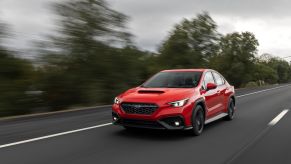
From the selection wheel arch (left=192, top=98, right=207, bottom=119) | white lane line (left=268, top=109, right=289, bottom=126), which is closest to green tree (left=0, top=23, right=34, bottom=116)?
wheel arch (left=192, top=98, right=207, bottom=119)

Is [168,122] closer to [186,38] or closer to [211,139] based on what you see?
[211,139]

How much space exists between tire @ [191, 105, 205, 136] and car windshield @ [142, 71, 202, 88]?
628mm

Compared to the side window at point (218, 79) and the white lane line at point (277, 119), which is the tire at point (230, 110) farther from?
the white lane line at point (277, 119)

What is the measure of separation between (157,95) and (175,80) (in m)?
1.32

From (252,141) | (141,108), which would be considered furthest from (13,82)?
(252,141)

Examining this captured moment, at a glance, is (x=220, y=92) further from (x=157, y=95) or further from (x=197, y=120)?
(x=157, y=95)

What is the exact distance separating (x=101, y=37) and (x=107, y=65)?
4.59 ft

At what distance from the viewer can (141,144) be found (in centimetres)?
753

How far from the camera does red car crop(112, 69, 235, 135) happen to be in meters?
7.81

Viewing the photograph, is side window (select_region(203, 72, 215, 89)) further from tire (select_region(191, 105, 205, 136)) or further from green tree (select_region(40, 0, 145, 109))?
green tree (select_region(40, 0, 145, 109))

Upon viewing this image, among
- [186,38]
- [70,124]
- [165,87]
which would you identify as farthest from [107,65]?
[186,38]

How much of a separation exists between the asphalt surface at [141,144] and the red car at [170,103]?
0.35m

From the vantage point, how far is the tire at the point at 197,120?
830 centimetres

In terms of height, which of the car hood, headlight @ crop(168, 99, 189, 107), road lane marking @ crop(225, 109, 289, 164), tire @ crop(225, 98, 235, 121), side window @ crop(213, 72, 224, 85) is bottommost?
road lane marking @ crop(225, 109, 289, 164)
